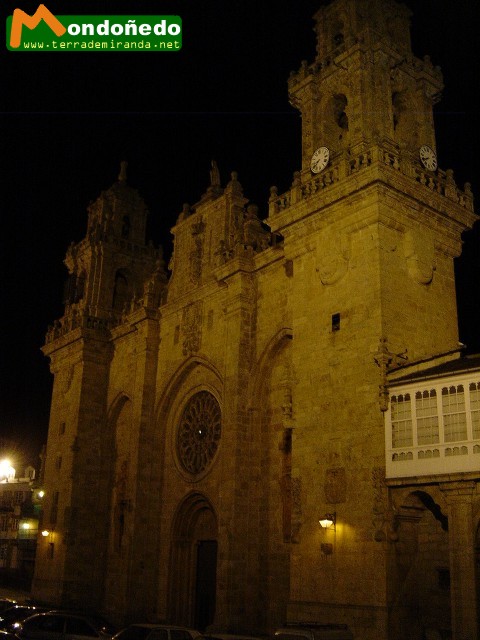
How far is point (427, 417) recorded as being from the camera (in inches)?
712

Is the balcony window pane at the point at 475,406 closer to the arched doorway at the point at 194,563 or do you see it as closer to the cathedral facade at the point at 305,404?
the cathedral facade at the point at 305,404

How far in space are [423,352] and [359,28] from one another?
11738mm

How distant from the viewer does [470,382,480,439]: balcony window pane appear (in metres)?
17.0

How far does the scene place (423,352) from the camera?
20797 millimetres

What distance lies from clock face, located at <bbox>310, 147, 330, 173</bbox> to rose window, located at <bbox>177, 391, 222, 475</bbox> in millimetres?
10345

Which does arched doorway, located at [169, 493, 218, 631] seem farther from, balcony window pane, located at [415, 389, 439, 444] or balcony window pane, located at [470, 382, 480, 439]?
balcony window pane, located at [470, 382, 480, 439]

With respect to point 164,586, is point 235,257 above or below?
above

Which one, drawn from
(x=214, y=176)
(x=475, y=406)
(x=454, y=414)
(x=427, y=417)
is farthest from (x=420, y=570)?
(x=214, y=176)

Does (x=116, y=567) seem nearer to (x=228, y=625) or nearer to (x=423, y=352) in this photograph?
(x=228, y=625)

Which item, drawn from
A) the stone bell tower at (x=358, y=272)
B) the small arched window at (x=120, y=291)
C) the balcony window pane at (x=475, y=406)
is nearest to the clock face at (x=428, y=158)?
the stone bell tower at (x=358, y=272)

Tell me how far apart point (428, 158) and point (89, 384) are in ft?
67.3

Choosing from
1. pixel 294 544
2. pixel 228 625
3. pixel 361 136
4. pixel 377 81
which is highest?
pixel 377 81

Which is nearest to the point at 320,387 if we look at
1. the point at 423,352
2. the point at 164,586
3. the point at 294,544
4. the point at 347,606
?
the point at 423,352

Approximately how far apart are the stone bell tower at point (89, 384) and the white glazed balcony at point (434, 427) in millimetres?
16494
